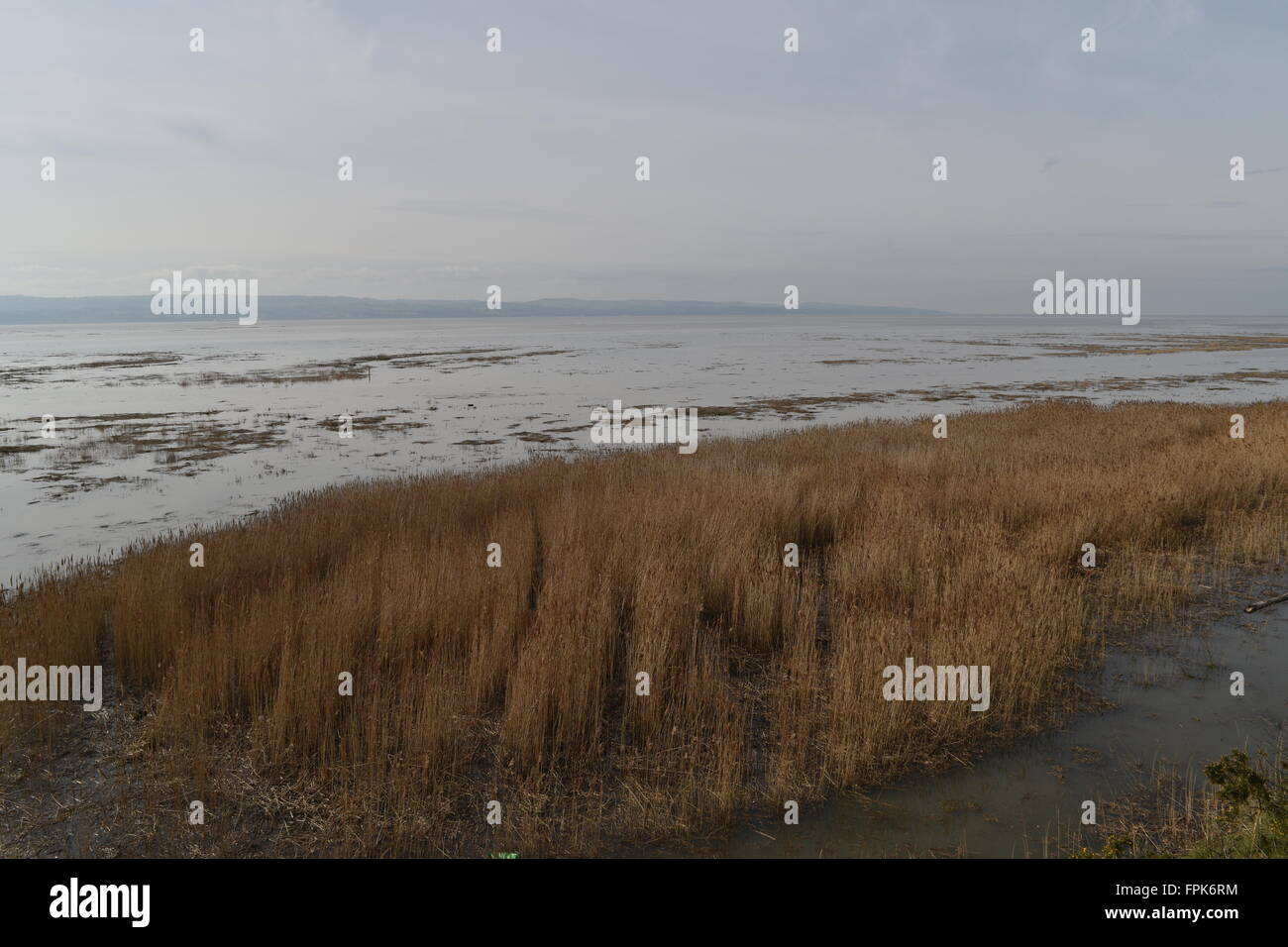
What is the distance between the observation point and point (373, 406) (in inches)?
1247

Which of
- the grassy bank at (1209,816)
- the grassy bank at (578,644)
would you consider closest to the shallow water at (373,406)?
the grassy bank at (578,644)

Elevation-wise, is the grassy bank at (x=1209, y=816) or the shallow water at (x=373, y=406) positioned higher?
the shallow water at (x=373, y=406)

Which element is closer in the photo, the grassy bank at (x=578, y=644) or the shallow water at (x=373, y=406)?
the grassy bank at (x=578, y=644)

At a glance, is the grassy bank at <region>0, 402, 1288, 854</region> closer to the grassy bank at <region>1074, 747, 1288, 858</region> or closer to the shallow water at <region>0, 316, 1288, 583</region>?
the grassy bank at <region>1074, 747, 1288, 858</region>

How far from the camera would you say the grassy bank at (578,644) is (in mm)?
5074

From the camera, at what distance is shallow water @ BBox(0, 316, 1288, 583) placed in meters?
15.6

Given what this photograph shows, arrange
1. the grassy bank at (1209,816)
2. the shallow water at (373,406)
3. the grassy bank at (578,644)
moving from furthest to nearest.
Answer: the shallow water at (373,406) → the grassy bank at (578,644) → the grassy bank at (1209,816)

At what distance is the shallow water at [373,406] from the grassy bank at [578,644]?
5.37 metres

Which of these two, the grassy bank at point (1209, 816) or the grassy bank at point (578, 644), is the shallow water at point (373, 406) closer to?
the grassy bank at point (578, 644)

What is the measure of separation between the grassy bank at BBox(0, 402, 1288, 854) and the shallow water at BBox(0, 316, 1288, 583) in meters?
5.37

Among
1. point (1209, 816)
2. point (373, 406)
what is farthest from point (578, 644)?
point (373, 406)

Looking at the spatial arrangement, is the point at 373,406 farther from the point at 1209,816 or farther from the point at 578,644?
the point at 1209,816

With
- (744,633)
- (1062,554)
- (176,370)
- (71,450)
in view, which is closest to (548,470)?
(744,633)

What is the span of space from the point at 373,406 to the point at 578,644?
91.4ft
